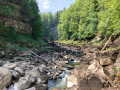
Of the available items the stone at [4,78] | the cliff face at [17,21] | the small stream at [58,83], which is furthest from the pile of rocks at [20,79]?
the cliff face at [17,21]

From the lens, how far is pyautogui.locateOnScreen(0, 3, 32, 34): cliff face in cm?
1828

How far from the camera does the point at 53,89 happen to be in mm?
7117

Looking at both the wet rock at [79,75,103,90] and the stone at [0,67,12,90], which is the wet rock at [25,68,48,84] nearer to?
the stone at [0,67,12,90]

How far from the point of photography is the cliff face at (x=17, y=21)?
18.3 meters

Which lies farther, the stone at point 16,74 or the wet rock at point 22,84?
the stone at point 16,74

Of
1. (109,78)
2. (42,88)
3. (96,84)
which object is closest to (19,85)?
(42,88)

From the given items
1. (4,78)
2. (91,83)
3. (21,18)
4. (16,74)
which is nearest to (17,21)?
(21,18)

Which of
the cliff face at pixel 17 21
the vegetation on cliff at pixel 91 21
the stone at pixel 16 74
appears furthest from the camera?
the cliff face at pixel 17 21

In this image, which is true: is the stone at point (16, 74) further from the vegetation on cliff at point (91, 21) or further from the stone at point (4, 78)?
the vegetation on cliff at point (91, 21)

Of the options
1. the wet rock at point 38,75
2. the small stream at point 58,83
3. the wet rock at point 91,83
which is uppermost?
the wet rock at point 91,83

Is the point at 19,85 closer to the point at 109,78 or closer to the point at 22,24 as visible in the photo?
the point at 109,78

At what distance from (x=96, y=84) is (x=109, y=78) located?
1009mm

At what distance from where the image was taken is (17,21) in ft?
71.5

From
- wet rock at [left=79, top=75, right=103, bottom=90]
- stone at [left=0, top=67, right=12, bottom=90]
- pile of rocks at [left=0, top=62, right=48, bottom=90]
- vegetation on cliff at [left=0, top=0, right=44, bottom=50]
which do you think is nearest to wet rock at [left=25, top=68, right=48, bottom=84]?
pile of rocks at [left=0, top=62, right=48, bottom=90]
